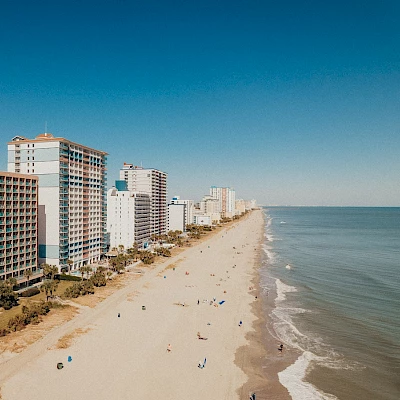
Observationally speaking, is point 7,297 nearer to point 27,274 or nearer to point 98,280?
point 27,274

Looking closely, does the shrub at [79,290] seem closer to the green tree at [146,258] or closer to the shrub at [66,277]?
the shrub at [66,277]

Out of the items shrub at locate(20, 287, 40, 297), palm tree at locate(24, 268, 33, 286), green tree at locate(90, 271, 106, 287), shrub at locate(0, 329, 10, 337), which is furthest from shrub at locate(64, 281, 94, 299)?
shrub at locate(0, 329, 10, 337)

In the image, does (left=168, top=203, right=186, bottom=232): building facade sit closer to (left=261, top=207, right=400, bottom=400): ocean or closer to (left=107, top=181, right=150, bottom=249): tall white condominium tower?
(left=107, top=181, right=150, bottom=249): tall white condominium tower

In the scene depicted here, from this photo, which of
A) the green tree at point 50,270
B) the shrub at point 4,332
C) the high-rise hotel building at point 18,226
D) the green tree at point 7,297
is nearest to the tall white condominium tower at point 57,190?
the green tree at point 50,270

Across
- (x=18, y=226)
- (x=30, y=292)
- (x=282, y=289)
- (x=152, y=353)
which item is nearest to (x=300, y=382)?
(x=152, y=353)

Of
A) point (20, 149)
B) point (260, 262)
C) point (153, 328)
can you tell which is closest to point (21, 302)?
point (153, 328)

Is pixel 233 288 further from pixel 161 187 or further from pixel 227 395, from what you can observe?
pixel 161 187
